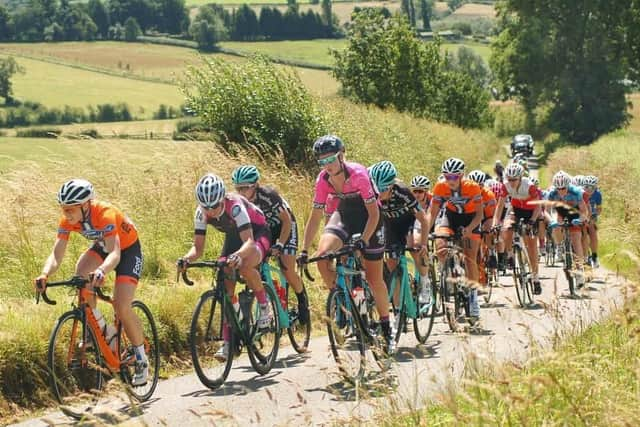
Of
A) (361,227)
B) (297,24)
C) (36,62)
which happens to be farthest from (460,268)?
(297,24)

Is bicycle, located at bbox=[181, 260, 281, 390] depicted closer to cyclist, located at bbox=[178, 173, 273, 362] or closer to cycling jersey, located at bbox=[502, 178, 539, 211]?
cyclist, located at bbox=[178, 173, 273, 362]

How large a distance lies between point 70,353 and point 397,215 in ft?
16.5

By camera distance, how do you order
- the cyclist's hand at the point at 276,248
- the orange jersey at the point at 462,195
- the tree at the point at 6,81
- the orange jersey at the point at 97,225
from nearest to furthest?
the orange jersey at the point at 97,225 < the cyclist's hand at the point at 276,248 < the orange jersey at the point at 462,195 < the tree at the point at 6,81

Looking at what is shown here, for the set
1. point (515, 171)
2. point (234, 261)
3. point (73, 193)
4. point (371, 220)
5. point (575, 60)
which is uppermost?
point (73, 193)

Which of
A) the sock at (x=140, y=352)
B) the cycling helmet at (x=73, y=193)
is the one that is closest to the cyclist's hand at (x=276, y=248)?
A: the sock at (x=140, y=352)

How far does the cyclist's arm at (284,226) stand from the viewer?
12.0 metres

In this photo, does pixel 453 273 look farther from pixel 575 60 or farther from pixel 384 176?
pixel 575 60

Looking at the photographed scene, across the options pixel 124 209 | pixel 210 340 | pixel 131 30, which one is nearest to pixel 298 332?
pixel 210 340

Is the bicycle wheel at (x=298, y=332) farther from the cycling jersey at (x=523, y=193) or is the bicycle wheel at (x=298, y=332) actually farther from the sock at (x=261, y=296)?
the cycling jersey at (x=523, y=193)

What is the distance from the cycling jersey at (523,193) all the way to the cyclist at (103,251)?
7765 mm

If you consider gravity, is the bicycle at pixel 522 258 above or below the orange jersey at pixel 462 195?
below

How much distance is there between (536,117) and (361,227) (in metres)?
75.0

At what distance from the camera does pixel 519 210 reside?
16.3 meters

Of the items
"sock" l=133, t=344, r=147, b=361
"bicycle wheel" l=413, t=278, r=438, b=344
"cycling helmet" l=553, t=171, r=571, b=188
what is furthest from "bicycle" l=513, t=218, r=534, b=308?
"sock" l=133, t=344, r=147, b=361
